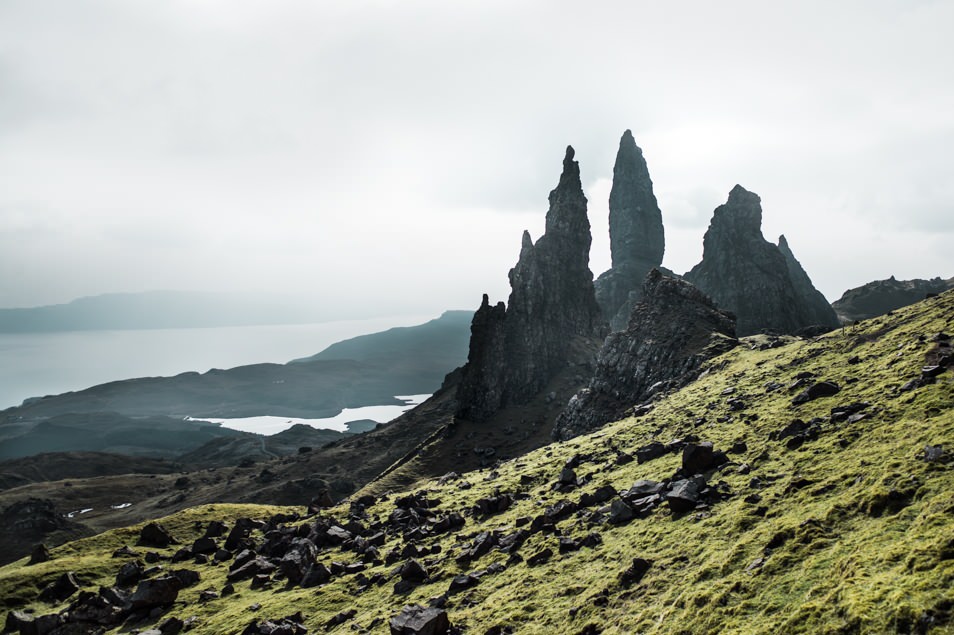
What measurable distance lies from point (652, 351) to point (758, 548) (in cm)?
8995

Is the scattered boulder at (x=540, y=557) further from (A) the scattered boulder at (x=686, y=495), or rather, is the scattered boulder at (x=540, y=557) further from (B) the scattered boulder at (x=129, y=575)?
(B) the scattered boulder at (x=129, y=575)

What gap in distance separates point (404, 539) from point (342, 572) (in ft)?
21.9

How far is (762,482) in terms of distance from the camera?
3042cm

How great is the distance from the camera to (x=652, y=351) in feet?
358

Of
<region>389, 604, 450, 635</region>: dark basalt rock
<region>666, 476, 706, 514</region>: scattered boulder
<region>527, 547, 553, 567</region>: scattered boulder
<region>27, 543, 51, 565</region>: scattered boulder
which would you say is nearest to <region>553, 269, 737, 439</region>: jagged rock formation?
<region>666, 476, 706, 514</region>: scattered boulder

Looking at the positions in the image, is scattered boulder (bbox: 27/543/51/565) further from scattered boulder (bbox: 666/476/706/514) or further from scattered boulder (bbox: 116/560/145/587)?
scattered boulder (bbox: 666/476/706/514)

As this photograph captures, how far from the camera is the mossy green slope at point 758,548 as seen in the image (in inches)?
713

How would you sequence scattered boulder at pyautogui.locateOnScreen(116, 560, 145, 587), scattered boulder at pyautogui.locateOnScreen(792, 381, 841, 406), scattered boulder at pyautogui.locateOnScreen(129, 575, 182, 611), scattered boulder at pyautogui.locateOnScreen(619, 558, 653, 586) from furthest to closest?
scattered boulder at pyautogui.locateOnScreen(116, 560, 145, 587) < scattered boulder at pyautogui.locateOnScreen(129, 575, 182, 611) < scattered boulder at pyautogui.locateOnScreen(792, 381, 841, 406) < scattered boulder at pyautogui.locateOnScreen(619, 558, 653, 586)

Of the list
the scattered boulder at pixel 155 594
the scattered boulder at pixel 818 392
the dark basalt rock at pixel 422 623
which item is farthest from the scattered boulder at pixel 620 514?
the scattered boulder at pixel 155 594

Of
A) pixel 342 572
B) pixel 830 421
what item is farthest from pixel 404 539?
pixel 830 421

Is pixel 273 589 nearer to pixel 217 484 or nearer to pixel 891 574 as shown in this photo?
pixel 891 574

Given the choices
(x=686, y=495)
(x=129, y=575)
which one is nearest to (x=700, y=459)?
(x=686, y=495)

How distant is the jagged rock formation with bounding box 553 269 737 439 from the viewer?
99875mm

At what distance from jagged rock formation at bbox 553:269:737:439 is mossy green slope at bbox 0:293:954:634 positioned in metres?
42.8
